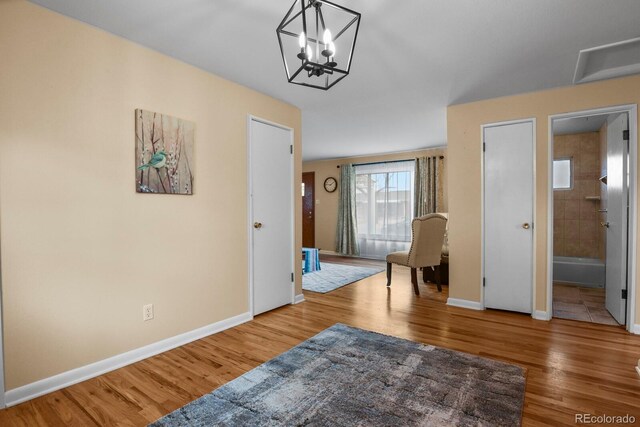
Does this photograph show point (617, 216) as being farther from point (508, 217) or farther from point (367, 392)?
point (367, 392)

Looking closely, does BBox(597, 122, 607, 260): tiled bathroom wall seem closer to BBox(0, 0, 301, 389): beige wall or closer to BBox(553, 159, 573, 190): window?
BBox(553, 159, 573, 190): window

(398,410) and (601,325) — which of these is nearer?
(398,410)

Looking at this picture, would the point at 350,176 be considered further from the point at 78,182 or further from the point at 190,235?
the point at 78,182

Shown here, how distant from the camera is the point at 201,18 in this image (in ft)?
6.55

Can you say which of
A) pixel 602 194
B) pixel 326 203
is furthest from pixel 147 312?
pixel 602 194

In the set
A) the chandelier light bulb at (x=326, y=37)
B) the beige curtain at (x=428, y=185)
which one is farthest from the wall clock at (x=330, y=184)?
the chandelier light bulb at (x=326, y=37)

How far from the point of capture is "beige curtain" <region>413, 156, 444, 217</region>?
239 inches

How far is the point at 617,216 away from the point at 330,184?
535cm

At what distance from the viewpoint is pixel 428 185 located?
6203mm

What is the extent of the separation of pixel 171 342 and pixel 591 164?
6118mm

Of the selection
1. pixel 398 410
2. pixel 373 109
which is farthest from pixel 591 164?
pixel 398 410

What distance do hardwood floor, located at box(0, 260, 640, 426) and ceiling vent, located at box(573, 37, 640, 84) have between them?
2266 millimetres

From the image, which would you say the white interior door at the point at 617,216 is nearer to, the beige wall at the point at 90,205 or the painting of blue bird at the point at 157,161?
the beige wall at the point at 90,205

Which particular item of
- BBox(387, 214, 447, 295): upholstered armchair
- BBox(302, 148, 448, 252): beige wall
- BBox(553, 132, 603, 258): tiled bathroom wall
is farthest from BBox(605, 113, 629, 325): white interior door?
A: BBox(302, 148, 448, 252): beige wall
